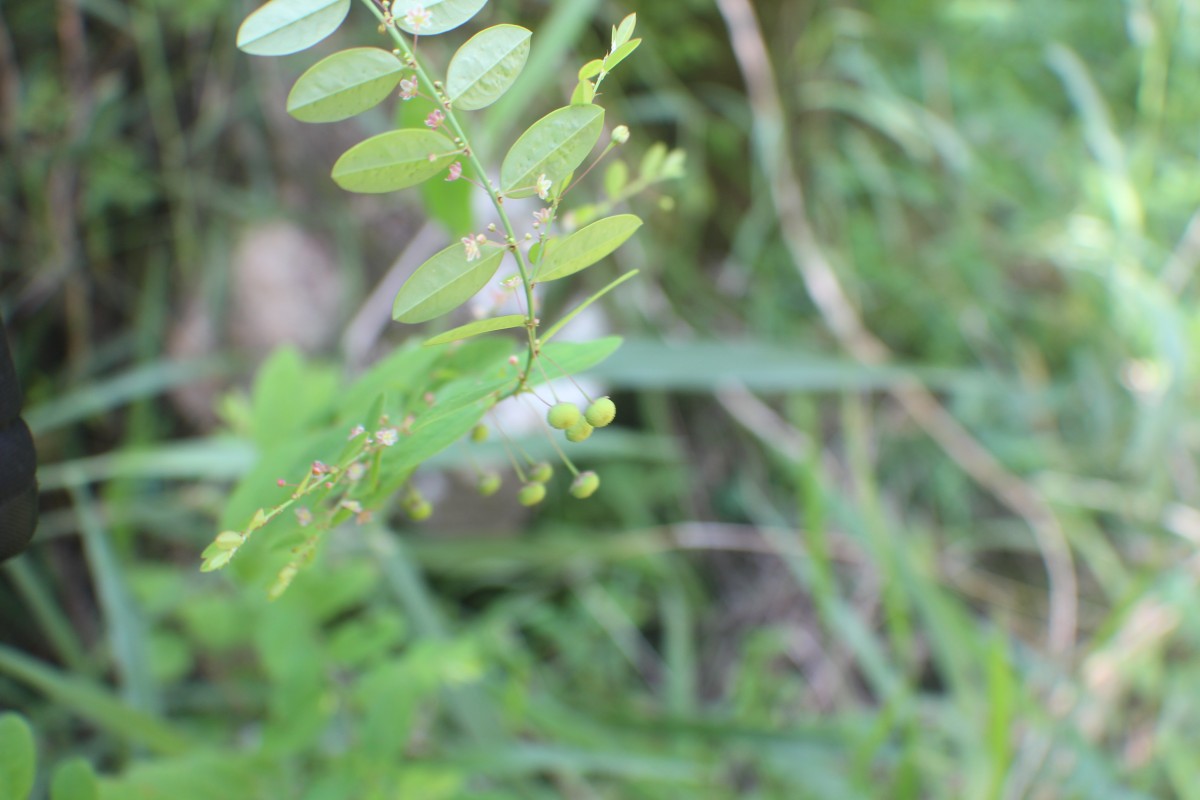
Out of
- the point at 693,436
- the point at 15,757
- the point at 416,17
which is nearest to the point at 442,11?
the point at 416,17

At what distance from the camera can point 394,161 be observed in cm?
36

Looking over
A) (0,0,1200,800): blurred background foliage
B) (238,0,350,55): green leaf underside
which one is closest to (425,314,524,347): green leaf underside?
(238,0,350,55): green leaf underside

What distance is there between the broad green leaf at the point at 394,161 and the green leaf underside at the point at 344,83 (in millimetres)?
15

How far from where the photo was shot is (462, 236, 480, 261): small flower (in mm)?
338

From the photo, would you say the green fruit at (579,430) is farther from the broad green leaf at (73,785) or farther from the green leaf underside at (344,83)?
the broad green leaf at (73,785)

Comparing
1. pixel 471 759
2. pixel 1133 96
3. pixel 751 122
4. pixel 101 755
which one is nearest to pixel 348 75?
pixel 471 759

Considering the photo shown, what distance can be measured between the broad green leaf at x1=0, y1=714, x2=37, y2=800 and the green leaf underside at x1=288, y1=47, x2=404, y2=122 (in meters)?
0.32

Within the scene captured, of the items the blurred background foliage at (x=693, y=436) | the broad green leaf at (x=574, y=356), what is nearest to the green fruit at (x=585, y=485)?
the broad green leaf at (x=574, y=356)

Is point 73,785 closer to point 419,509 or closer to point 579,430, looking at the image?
point 419,509

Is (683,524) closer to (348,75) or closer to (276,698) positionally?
(276,698)

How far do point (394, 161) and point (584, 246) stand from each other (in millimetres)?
80

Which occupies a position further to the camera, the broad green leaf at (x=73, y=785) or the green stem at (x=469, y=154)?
the broad green leaf at (x=73, y=785)

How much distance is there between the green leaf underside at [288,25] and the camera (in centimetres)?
34

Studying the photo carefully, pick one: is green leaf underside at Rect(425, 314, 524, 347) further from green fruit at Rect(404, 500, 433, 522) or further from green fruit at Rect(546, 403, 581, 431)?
green fruit at Rect(404, 500, 433, 522)
